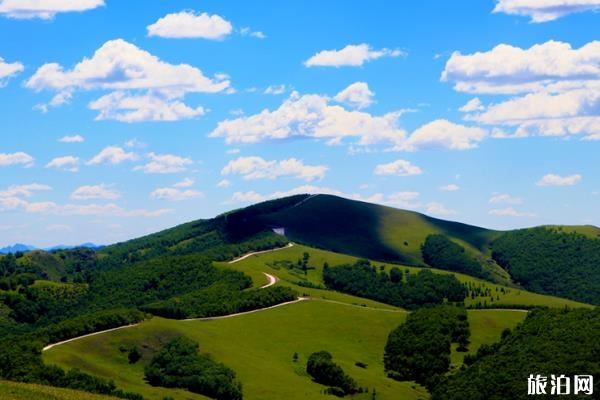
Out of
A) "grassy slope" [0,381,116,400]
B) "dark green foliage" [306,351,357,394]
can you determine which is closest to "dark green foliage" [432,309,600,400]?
"dark green foliage" [306,351,357,394]

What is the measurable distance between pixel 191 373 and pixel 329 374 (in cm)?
3355

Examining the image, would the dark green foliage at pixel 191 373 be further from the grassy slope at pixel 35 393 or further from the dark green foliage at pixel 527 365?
the grassy slope at pixel 35 393

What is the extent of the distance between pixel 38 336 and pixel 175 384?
35.6 meters

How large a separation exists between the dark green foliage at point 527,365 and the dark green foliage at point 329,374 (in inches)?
762

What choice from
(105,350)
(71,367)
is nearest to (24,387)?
(71,367)

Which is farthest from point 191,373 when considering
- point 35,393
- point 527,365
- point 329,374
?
point 35,393

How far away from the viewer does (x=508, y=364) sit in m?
173

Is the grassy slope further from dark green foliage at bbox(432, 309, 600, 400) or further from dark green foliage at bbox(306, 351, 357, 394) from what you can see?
dark green foliage at bbox(306, 351, 357, 394)

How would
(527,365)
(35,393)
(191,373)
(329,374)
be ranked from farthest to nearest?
1. (329,374)
2. (191,373)
3. (527,365)
4. (35,393)

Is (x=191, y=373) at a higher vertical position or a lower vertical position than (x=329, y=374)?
higher

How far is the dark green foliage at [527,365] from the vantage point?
162m

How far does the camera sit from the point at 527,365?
550 ft

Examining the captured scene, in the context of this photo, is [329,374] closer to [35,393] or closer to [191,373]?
[191,373]

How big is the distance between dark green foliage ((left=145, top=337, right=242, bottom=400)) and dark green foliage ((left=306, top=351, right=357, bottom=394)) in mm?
24678
